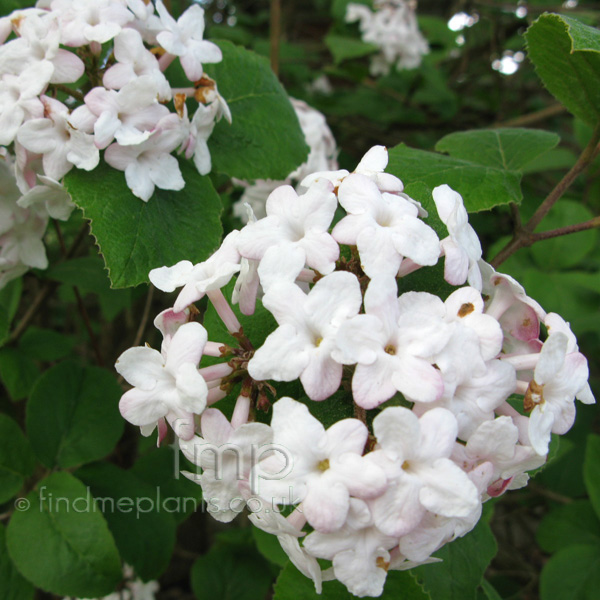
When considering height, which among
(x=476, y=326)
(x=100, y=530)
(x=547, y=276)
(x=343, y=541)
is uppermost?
(x=476, y=326)

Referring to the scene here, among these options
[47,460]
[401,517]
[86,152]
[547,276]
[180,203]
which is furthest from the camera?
[547,276]

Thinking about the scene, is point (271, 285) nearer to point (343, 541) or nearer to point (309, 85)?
point (343, 541)

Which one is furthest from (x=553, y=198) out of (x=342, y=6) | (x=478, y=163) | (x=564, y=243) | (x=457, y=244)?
(x=342, y=6)

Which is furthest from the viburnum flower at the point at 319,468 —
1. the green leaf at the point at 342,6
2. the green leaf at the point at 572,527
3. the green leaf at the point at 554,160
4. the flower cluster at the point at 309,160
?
the green leaf at the point at 342,6

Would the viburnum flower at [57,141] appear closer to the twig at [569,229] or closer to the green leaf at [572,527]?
the twig at [569,229]

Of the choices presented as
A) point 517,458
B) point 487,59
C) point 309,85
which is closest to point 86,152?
point 517,458

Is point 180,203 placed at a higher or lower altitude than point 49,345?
higher

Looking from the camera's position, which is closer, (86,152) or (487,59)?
(86,152)

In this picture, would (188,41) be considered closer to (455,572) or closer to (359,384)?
(359,384)
